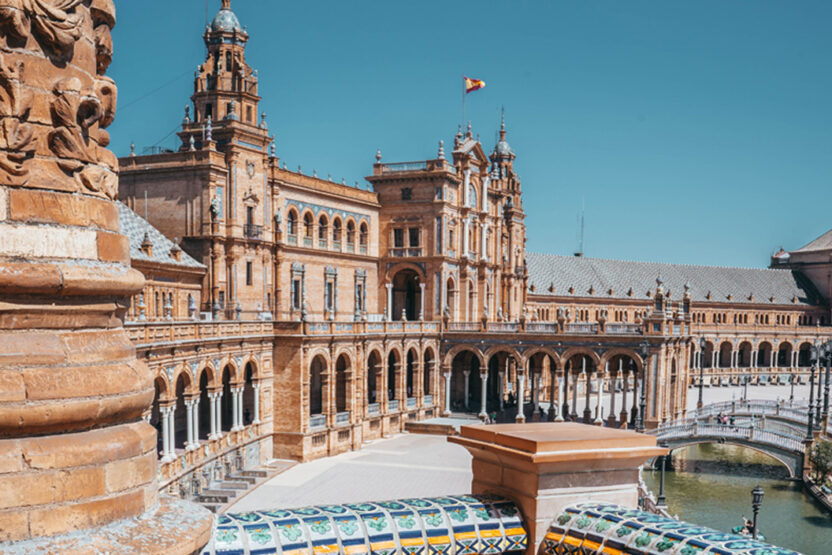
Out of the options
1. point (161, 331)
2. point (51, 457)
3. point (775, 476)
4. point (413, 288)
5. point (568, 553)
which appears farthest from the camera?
Answer: point (413, 288)

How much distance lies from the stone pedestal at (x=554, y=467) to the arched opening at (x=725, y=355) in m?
89.9

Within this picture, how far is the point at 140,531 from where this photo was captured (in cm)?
404

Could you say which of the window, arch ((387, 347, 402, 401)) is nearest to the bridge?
arch ((387, 347, 402, 401))

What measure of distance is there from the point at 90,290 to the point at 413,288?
5454 centimetres

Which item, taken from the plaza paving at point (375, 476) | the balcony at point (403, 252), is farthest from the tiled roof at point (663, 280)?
the plaza paving at point (375, 476)

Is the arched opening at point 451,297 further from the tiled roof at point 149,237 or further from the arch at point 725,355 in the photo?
the arch at point 725,355

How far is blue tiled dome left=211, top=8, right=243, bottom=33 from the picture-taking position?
145 feet

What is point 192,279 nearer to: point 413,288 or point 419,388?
point 419,388

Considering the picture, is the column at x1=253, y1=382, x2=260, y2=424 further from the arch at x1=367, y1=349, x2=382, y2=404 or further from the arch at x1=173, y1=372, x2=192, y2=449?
the arch at x1=367, y1=349, x2=382, y2=404

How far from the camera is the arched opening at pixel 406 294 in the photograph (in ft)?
189

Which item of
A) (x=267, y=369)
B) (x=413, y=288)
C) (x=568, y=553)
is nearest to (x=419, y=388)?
(x=413, y=288)

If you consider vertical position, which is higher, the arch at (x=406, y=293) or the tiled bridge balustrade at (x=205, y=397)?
the arch at (x=406, y=293)

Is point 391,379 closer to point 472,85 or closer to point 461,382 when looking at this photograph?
point 461,382

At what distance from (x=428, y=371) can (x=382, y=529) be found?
48.8m
